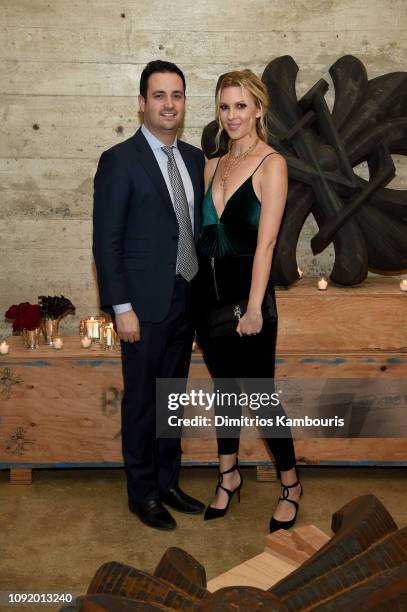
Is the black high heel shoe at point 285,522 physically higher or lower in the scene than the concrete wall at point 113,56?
lower

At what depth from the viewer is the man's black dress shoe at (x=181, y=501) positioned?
9.76ft

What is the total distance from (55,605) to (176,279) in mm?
1163

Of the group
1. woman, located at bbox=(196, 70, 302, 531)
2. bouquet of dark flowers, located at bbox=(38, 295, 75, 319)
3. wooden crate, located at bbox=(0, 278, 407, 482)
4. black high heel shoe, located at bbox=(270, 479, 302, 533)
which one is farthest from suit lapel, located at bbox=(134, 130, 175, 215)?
black high heel shoe, located at bbox=(270, 479, 302, 533)

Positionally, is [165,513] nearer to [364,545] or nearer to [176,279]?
[176,279]

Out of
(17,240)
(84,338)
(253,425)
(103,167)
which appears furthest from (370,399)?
(17,240)

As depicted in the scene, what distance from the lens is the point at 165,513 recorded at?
9.48 ft

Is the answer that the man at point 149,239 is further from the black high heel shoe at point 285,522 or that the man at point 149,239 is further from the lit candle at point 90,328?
the lit candle at point 90,328

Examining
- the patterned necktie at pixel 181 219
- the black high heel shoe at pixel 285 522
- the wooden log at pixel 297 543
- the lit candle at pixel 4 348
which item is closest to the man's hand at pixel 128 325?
the patterned necktie at pixel 181 219

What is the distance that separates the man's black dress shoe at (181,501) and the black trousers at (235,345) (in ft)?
1.28

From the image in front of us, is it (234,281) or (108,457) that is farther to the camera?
(108,457)

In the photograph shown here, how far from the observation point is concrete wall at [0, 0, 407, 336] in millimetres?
3398

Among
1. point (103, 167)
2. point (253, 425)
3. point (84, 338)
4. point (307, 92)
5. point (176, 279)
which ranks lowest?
point (253, 425)

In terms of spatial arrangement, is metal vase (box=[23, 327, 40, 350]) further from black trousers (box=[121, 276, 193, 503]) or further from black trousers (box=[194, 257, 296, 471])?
black trousers (box=[194, 257, 296, 471])

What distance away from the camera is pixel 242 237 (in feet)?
8.59
